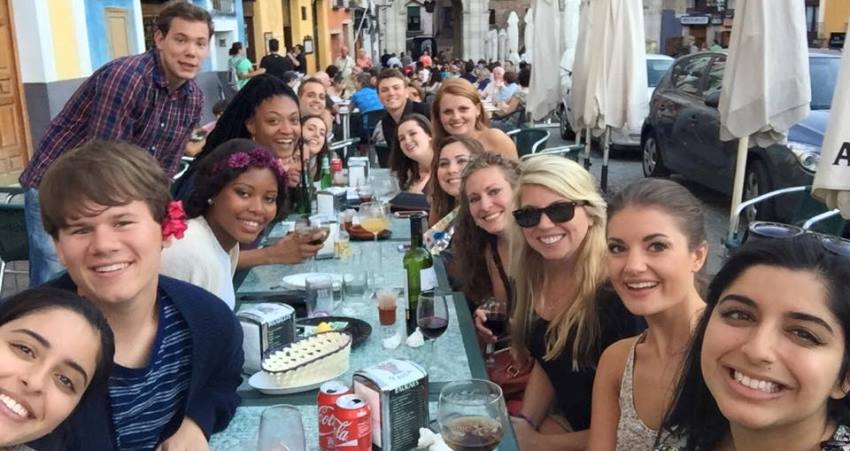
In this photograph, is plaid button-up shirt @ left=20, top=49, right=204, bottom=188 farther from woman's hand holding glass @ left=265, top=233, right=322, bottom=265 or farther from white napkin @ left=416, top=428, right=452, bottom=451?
white napkin @ left=416, top=428, right=452, bottom=451

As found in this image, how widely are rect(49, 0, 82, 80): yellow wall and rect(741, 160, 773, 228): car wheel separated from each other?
7.15 metres

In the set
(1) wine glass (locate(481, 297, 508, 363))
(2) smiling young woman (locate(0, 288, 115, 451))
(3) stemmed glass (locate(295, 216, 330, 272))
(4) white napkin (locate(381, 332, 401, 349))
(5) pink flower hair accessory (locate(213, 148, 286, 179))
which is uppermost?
(5) pink flower hair accessory (locate(213, 148, 286, 179))

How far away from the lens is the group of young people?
4.67 ft

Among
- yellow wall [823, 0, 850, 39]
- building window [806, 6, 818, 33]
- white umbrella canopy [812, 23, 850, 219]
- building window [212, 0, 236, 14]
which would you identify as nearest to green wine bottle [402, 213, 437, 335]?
white umbrella canopy [812, 23, 850, 219]

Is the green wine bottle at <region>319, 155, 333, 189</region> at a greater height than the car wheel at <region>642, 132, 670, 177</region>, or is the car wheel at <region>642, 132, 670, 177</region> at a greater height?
the green wine bottle at <region>319, 155, 333, 189</region>

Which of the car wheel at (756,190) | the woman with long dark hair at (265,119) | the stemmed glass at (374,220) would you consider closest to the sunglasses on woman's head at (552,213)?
the stemmed glass at (374,220)

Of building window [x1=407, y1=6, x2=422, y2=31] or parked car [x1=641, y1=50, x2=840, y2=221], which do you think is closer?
parked car [x1=641, y1=50, x2=840, y2=221]

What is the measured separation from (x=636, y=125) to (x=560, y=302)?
592 centimetres

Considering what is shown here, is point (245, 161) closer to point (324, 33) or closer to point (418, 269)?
point (418, 269)

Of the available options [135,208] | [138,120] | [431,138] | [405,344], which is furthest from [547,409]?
[431,138]

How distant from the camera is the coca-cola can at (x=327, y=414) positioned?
1849mm

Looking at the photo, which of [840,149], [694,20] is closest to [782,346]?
[840,149]

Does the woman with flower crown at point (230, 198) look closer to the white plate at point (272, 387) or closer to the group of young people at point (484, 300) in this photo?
the group of young people at point (484, 300)

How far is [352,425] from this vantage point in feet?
5.97
